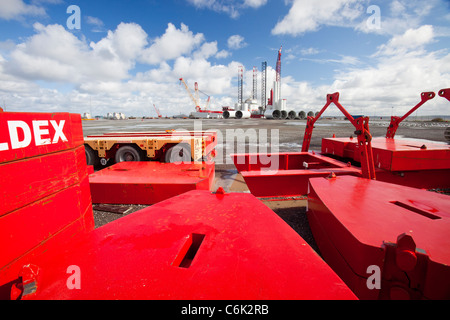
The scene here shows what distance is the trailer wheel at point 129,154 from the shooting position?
6.04m

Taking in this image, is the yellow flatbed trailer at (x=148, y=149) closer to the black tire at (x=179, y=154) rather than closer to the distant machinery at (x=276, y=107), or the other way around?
the black tire at (x=179, y=154)

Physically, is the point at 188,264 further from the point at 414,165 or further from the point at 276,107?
the point at 276,107

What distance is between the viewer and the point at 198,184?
381 centimetres

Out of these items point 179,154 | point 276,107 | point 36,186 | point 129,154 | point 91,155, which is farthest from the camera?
point 276,107

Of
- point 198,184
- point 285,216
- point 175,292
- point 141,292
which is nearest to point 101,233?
point 141,292

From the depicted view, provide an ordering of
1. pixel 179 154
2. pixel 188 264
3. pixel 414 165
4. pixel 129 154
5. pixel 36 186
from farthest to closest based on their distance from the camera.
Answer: pixel 129 154
pixel 179 154
pixel 414 165
pixel 36 186
pixel 188 264

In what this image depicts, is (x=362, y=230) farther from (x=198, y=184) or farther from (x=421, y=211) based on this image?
(x=198, y=184)

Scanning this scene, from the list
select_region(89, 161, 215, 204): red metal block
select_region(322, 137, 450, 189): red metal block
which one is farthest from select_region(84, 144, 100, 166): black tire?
select_region(322, 137, 450, 189): red metal block

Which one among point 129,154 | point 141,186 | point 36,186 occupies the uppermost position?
point 36,186

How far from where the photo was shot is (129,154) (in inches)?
242

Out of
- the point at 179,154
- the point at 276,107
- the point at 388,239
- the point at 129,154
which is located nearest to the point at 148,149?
the point at 129,154

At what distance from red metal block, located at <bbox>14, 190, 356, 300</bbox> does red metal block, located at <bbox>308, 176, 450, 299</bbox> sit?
0.65m

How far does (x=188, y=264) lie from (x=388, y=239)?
4.81 feet
